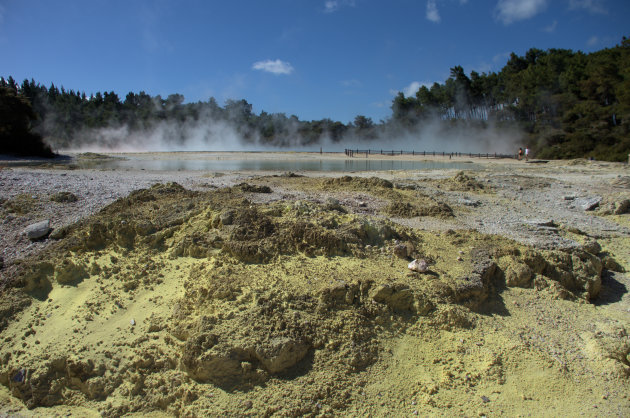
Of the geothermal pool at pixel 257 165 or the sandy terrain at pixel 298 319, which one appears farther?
the geothermal pool at pixel 257 165

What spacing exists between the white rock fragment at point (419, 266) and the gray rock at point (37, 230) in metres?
4.99

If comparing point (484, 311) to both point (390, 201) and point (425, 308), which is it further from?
point (390, 201)

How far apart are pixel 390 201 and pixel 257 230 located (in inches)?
168

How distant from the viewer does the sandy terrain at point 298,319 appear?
3199 mm

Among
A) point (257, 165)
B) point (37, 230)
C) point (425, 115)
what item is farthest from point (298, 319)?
point (425, 115)

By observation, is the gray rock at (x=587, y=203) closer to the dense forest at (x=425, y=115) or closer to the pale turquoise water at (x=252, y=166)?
the pale turquoise water at (x=252, y=166)

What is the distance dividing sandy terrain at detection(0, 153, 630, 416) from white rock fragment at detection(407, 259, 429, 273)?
0.06 meters

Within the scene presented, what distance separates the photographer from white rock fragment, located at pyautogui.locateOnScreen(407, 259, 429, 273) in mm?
4504

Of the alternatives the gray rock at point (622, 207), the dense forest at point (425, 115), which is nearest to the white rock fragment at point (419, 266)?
the gray rock at point (622, 207)

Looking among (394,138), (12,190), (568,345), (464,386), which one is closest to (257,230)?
(464,386)

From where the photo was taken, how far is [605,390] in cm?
337

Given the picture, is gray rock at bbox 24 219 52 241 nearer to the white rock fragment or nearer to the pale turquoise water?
the white rock fragment

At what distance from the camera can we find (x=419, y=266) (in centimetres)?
454

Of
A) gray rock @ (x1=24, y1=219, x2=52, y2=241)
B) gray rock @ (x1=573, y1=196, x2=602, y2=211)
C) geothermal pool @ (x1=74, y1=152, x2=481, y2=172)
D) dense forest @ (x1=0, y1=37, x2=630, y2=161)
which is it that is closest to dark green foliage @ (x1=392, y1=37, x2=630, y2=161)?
dense forest @ (x1=0, y1=37, x2=630, y2=161)
